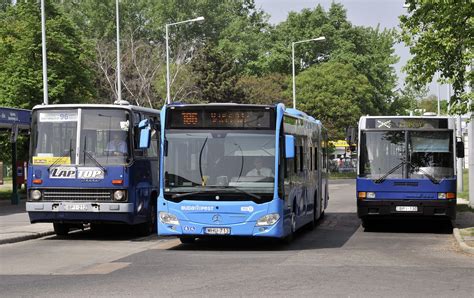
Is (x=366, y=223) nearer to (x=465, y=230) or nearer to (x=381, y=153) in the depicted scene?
(x=381, y=153)

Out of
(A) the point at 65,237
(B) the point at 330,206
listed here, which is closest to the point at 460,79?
(A) the point at 65,237

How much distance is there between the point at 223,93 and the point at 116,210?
58485 mm

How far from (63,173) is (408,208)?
7757 millimetres

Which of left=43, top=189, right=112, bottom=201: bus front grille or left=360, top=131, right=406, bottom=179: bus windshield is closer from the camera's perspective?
left=43, top=189, right=112, bottom=201: bus front grille

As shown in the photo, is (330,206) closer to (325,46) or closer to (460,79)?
(460,79)

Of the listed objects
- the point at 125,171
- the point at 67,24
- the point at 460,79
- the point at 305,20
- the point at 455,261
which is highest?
the point at 305,20

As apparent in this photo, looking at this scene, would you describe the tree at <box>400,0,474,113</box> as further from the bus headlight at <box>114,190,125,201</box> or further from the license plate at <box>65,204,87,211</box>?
the license plate at <box>65,204,87,211</box>

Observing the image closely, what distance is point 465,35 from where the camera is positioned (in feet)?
63.4

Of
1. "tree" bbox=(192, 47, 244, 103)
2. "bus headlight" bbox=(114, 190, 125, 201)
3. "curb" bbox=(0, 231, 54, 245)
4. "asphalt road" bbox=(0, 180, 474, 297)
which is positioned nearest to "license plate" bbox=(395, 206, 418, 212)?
"asphalt road" bbox=(0, 180, 474, 297)

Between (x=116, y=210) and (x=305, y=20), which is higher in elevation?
(x=305, y=20)

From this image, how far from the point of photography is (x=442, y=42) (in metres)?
19.7

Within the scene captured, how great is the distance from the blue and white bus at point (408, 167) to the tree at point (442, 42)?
102 cm

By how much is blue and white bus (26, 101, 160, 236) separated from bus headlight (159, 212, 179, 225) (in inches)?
84.9

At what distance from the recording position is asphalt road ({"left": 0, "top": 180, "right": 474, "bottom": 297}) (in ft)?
37.7
